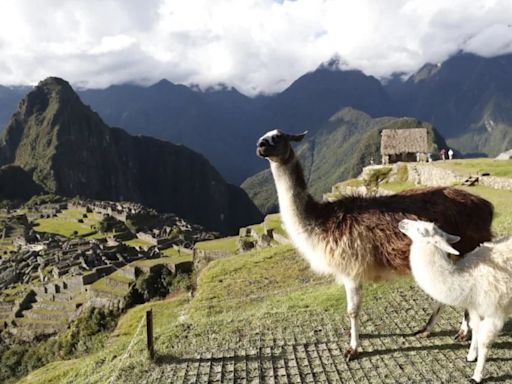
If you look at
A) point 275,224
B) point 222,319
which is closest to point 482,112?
point 275,224

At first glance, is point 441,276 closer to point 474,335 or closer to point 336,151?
point 474,335

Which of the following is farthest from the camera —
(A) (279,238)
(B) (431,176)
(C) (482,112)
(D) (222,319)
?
(C) (482,112)

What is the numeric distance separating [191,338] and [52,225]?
57264 mm

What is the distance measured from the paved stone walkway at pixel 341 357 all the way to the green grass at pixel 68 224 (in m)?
50.9

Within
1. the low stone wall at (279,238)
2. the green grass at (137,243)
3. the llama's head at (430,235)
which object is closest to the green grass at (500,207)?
the llama's head at (430,235)

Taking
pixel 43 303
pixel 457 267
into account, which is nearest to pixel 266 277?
pixel 457 267

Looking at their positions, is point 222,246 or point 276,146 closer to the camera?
point 276,146

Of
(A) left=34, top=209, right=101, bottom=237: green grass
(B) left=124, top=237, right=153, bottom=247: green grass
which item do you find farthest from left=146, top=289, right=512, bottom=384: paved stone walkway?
(A) left=34, top=209, right=101, bottom=237: green grass

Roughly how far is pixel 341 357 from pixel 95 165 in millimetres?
113466

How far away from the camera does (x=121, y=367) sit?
4711 millimetres

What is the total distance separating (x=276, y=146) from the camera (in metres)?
3.98

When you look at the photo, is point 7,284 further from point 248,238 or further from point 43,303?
point 248,238

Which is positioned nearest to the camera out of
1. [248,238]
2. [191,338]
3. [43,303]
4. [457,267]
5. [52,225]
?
[457,267]

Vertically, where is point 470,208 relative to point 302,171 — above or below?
below
